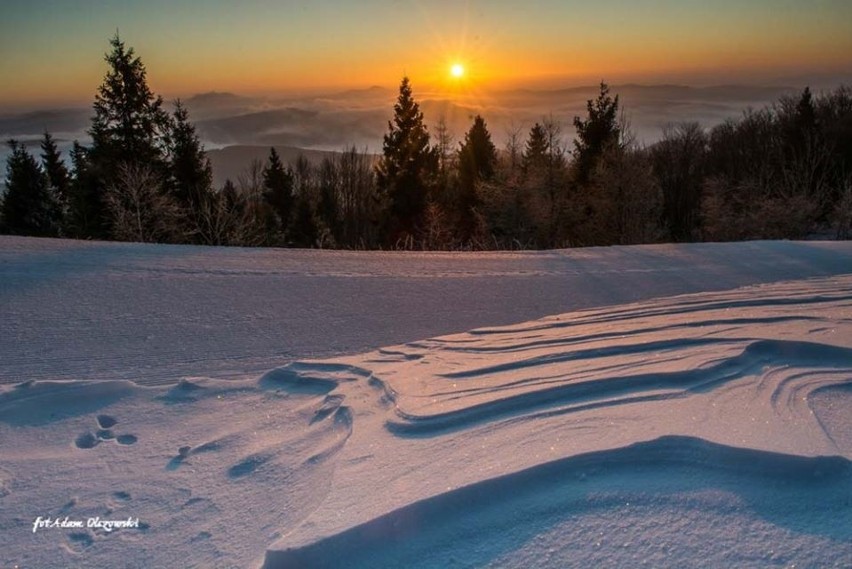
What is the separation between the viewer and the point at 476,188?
33.9m

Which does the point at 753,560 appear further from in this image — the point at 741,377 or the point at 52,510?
the point at 52,510

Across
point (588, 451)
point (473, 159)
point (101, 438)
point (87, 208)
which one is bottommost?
point (101, 438)

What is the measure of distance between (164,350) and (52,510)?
1606 mm

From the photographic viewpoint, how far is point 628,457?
167cm

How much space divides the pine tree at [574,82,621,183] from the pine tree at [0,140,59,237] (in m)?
30.2

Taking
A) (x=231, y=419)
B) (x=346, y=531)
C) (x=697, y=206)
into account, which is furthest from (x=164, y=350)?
(x=697, y=206)

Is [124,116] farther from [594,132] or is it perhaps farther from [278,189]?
[594,132]

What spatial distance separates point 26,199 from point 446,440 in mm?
40351

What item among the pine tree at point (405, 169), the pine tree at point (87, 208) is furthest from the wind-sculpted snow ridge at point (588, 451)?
the pine tree at point (405, 169)

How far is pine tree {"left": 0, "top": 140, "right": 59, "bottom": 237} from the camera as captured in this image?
33500 millimetres

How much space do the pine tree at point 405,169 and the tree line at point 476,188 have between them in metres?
0.07

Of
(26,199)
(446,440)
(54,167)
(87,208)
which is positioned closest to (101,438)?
(446,440)

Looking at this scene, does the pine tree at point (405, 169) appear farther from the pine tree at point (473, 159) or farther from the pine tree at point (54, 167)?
the pine tree at point (54, 167)

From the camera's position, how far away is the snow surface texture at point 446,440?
1.42 meters
